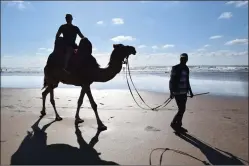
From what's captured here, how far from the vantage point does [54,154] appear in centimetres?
600

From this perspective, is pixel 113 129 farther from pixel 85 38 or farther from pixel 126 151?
pixel 85 38

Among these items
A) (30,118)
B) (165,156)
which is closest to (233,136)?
(165,156)

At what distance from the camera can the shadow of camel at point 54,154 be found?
5.67 metres

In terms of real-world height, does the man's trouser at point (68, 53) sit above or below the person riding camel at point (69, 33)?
below

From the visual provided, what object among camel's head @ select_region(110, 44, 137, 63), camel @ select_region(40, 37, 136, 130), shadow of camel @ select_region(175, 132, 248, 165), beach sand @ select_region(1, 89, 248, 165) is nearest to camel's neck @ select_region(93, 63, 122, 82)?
camel @ select_region(40, 37, 136, 130)

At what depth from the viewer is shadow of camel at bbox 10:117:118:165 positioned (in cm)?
567

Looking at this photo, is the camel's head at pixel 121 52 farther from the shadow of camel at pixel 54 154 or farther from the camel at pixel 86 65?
the shadow of camel at pixel 54 154

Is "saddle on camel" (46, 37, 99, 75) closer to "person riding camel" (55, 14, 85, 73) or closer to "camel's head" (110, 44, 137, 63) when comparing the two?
"person riding camel" (55, 14, 85, 73)

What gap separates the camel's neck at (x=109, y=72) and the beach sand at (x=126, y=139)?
138 centimetres

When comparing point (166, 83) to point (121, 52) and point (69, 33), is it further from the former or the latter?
point (69, 33)

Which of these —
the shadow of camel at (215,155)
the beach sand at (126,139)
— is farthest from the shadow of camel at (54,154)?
the shadow of camel at (215,155)

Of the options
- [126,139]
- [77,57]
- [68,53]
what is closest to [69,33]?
[68,53]

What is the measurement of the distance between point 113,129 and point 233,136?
305 centimetres

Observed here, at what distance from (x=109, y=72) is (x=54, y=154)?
8.83ft
